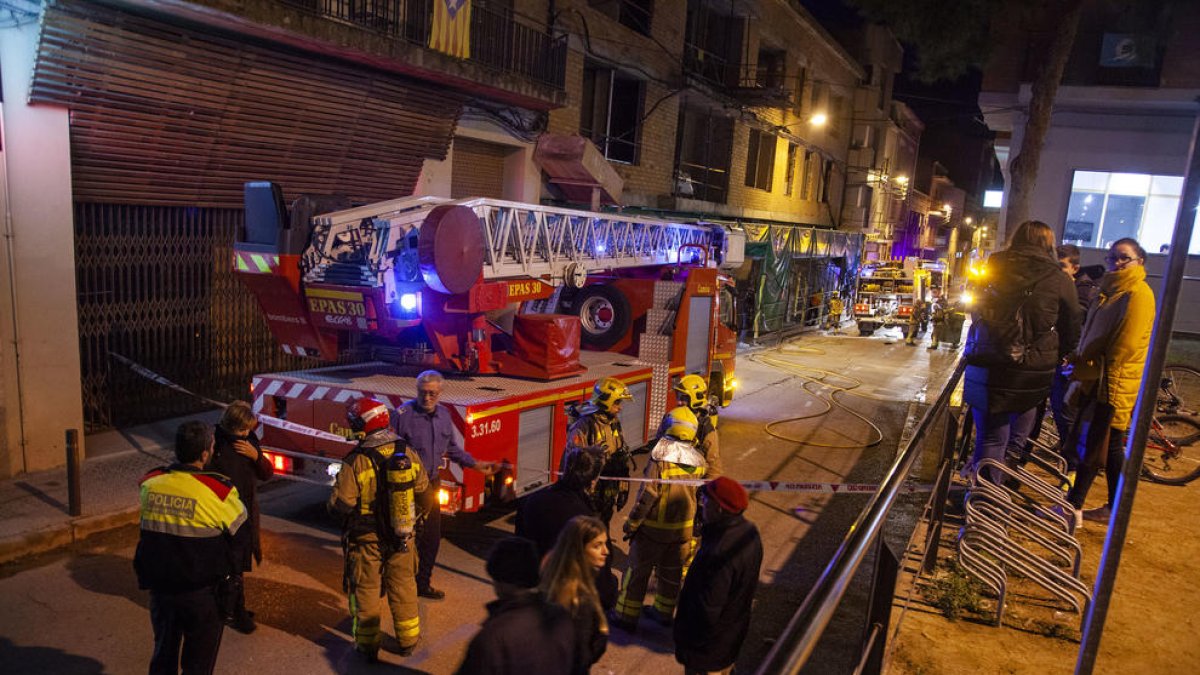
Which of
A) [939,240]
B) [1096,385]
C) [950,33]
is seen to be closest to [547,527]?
[1096,385]

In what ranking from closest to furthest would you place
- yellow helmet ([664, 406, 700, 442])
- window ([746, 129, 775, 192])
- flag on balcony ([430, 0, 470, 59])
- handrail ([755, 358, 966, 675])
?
handrail ([755, 358, 966, 675]) < yellow helmet ([664, 406, 700, 442]) < flag on balcony ([430, 0, 470, 59]) < window ([746, 129, 775, 192])

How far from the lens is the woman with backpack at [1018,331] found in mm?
5473

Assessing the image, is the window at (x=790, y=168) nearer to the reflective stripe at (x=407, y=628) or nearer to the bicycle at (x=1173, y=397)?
the bicycle at (x=1173, y=397)

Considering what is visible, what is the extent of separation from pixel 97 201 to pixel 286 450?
4.43 meters

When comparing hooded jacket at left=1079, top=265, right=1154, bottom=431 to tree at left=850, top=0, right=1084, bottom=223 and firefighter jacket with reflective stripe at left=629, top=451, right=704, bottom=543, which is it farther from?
tree at left=850, top=0, right=1084, bottom=223

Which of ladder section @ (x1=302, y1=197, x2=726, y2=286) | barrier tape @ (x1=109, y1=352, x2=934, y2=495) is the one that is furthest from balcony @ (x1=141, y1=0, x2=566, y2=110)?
barrier tape @ (x1=109, y1=352, x2=934, y2=495)

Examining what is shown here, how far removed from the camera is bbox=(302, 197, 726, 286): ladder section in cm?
664

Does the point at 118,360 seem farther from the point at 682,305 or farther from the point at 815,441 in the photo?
the point at 815,441

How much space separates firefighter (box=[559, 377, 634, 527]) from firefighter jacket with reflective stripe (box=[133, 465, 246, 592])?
239 centimetres

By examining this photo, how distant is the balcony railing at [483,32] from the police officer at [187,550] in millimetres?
7084

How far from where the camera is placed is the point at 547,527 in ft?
14.3

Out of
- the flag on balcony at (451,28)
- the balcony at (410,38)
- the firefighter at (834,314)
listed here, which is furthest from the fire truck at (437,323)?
the firefighter at (834,314)

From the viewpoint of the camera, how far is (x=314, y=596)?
5973mm

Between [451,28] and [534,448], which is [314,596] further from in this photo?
[451,28]
